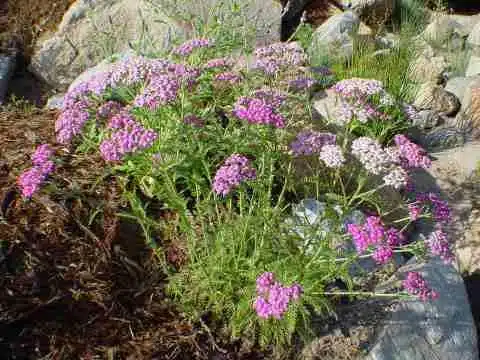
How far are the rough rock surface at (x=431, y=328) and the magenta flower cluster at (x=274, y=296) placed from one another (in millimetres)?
763

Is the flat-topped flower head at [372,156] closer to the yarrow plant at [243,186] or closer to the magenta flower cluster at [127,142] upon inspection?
the yarrow plant at [243,186]

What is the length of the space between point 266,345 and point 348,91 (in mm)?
1364

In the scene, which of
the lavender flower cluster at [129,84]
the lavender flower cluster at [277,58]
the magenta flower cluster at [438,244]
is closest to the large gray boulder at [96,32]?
the lavender flower cluster at [277,58]

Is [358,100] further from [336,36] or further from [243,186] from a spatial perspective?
[336,36]

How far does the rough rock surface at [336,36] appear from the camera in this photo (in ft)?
19.8

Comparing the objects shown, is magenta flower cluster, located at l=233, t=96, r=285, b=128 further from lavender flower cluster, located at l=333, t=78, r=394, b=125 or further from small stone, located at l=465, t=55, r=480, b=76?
small stone, located at l=465, t=55, r=480, b=76

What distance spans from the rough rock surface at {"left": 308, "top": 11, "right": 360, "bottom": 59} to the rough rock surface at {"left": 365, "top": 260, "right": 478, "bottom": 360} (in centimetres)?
349

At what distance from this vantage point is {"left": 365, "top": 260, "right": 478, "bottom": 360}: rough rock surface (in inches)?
103

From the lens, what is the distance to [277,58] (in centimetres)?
318

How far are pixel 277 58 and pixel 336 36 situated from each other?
12.4ft

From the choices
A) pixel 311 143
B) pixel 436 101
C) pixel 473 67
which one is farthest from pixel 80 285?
pixel 473 67

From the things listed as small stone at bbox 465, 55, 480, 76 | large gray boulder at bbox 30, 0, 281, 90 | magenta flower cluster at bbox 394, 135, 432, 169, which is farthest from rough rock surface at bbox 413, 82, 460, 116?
magenta flower cluster at bbox 394, 135, 432, 169

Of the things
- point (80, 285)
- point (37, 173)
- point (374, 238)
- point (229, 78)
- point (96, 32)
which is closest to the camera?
point (374, 238)

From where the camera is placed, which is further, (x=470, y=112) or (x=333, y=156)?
(x=470, y=112)
